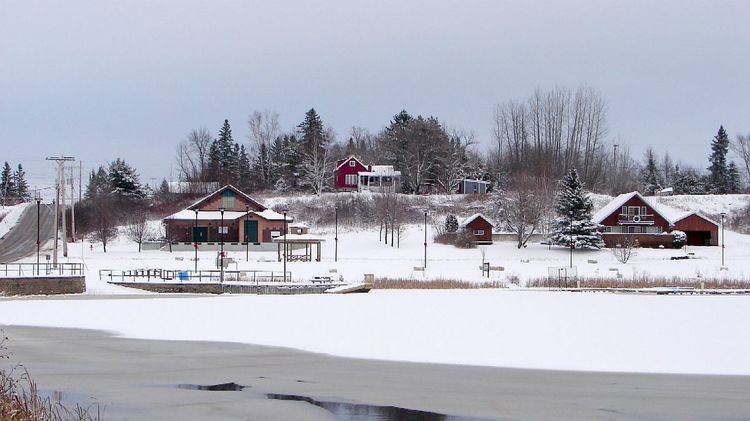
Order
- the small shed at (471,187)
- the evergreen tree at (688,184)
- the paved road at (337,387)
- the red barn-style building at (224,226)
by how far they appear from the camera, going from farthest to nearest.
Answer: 1. the evergreen tree at (688,184)
2. the small shed at (471,187)
3. the red barn-style building at (224,226)
4. the paved road at (337,387)

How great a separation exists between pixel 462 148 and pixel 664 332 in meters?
94.1

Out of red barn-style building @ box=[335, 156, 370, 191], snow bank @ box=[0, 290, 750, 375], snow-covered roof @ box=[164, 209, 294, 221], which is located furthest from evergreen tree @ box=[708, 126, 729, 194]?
snow bank @ box=[0, 290, 750, 375]

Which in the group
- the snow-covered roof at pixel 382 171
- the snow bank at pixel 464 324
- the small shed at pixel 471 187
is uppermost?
the snow-covered roof at pixel 382 171

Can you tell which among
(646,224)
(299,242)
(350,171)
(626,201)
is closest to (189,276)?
(299,242)

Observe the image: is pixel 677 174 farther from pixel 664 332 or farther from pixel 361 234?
pixel 664 332

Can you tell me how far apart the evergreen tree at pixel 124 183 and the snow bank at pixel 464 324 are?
66295 millimetres

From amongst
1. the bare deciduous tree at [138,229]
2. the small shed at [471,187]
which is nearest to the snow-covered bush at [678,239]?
the small shed at [471,187]

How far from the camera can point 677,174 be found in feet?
421

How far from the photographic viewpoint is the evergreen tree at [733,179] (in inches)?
4828

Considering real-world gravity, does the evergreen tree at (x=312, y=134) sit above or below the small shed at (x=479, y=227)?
above

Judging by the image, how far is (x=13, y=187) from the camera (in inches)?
6132

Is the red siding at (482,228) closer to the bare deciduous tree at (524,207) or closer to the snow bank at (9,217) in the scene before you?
the bare deciduous tree at (524,207)

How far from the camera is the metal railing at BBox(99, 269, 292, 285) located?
5203 centimetres

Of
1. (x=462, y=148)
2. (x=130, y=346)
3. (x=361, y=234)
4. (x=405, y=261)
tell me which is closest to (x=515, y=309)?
(x=130, y=346)
